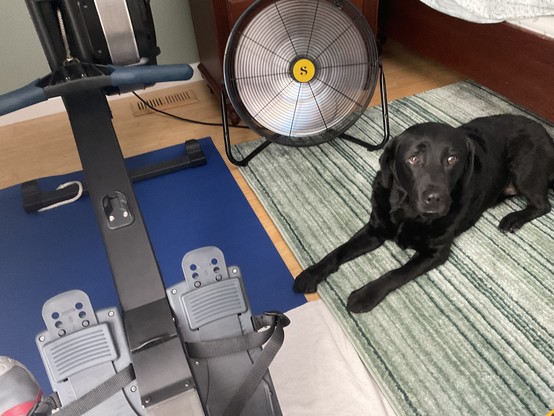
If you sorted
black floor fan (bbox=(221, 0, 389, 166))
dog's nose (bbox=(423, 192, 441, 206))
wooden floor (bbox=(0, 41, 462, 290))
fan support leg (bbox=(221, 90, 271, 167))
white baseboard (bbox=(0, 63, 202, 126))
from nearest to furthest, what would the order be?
dog's nose (bbox=(423, 192, 441, 206)) → black floor fan (bbox=(221, 0, 389, 166)) → fan support leg (bbox=(221, 90, 271, 167)) → wooden floor (bbox=(0, 41, 462, 290)) → white baseboard (bbox=(0, 63, 202, 126))

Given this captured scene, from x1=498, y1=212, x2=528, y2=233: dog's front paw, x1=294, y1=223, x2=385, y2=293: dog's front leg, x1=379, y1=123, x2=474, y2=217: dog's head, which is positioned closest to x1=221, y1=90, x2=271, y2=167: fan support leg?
x1=294, y1=223, x2=385, y2=293: dog's front leg

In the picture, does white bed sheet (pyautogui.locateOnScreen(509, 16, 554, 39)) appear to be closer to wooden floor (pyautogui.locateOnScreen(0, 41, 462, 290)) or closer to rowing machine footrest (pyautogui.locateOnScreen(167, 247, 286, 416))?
wooden floor (pyautogui.locateOnScreen(0, 41, 462, 290))

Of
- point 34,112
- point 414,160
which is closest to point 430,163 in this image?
point 414,160

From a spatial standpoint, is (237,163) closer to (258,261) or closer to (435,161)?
(258,261)

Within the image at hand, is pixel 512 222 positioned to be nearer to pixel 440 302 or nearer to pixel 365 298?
pixel 440 302

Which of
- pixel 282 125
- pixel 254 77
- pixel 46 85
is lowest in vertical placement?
pixel 282 125

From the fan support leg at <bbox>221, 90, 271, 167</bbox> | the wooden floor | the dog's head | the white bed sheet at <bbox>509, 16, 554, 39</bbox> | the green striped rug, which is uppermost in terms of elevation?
the white bed sheet at <bbox>509, 16, 554, 39</bbox>

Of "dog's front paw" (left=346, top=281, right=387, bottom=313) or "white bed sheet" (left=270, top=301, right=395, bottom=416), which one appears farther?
"dog's front paw" (left=346, top=281, right=387, bottom=313)

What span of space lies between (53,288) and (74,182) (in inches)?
21.4

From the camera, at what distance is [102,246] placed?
5.71 feet

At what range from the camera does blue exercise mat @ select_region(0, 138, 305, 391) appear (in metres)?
1.52

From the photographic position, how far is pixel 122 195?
100 centimetres

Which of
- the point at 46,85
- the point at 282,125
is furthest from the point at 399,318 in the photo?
the point at 46,85

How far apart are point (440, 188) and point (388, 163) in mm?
185
